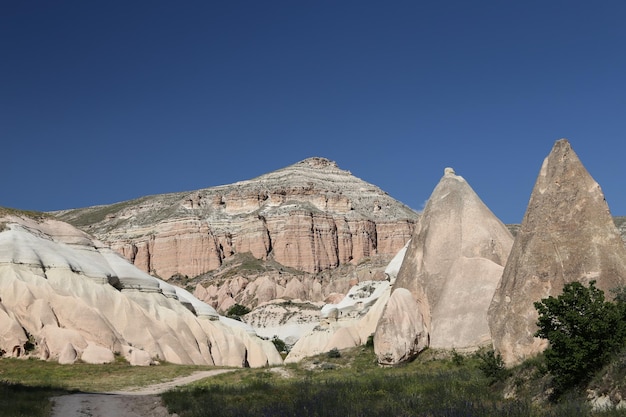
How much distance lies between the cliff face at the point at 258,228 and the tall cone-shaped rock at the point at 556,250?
5235 inches

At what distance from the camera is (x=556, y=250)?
16.7m

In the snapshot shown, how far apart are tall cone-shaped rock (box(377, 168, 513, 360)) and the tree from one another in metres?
12.2

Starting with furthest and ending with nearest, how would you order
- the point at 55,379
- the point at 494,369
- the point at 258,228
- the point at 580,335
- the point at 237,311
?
the point at 258,228 → the point at 237,311 → the point at 55,379 → the point at 494,369 → the point at 580,335

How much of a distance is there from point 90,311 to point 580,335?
3223 centimetres

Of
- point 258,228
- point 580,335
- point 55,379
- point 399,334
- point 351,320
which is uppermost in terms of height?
point 258,228

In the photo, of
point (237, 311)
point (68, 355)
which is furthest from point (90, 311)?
point (237, 311)

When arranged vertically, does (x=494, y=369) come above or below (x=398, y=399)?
above

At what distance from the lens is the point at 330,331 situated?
44.4 m

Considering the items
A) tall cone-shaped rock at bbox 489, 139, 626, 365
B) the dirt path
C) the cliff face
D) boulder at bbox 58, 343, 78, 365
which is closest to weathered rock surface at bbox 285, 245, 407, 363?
boulder at bbox 58, 343, 78, 365

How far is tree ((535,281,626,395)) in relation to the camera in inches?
452

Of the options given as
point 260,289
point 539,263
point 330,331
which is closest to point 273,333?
point 260,289

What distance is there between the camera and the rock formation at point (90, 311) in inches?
1393

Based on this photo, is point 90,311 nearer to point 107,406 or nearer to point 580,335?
point 107,406

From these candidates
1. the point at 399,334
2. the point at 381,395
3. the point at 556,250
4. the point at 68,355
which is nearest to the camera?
the point at 381,395
